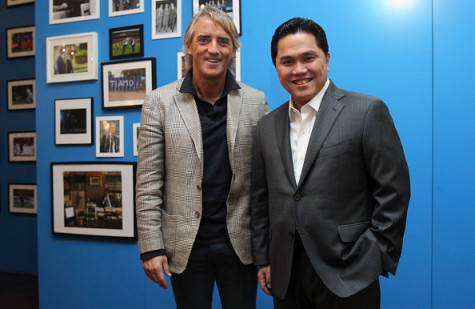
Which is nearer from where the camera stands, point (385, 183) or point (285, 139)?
point (385, 183)

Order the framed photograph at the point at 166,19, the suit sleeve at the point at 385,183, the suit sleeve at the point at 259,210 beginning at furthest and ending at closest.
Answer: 1. the framed photograph at the point at 166,19
2. the suit sleeve at the point at 259,210
3. the suit sleeve at the point at 385,183

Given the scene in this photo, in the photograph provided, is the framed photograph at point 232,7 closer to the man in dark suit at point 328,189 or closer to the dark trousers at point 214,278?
the man in dark suit at point 328,189

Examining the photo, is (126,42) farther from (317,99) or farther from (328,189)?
(328,189)

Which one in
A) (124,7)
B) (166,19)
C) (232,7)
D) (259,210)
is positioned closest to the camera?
(259,210)

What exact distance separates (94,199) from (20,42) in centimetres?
213

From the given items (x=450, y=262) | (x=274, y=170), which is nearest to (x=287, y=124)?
(x=274, y=170)

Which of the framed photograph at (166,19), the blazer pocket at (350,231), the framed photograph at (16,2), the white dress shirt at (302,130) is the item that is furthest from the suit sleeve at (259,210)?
the framed photograph at (16,2)

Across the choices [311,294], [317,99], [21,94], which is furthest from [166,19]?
[21,94]

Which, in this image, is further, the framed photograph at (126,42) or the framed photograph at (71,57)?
the framed photograph at (71,57)

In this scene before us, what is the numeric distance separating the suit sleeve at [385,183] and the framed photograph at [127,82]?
5.08ft

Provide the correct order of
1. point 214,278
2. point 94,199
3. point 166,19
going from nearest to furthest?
point 214,278 → point 166,19 → point 94,199

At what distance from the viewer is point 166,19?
95.6 inches

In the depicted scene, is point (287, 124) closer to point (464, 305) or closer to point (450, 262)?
point (450, 262)

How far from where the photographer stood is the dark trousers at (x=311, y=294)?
127 centimetres
